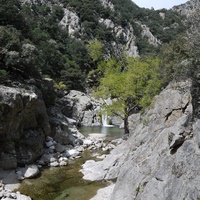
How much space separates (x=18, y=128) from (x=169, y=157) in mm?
15001

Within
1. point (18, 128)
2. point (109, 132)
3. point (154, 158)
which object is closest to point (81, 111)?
point (109, 132)

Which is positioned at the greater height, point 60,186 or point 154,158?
point 154,158

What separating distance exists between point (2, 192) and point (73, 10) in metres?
90.1

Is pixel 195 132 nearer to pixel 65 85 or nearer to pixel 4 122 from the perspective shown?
pixel 4 122

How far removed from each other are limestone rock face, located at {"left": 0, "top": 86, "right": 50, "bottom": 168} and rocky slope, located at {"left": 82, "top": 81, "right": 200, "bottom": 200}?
9964mm

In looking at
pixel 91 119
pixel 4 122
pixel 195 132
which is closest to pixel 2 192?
pixel 4 122

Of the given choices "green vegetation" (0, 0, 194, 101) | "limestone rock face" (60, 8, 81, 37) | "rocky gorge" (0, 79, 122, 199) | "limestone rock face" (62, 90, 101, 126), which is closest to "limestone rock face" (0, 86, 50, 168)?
"rocky gorge" (0, 79, 122, 199)

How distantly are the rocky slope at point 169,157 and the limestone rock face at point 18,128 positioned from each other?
9.96 meters

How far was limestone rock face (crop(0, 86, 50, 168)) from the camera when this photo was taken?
64.4ft

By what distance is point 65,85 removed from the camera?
60375 millimetres

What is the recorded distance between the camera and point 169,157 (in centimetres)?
1027

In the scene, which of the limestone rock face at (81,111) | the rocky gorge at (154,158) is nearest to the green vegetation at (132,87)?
the rocky gorge at (154,158)

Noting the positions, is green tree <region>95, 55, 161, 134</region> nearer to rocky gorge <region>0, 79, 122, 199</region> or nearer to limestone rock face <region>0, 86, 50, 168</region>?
rocky gorge <region>0, 79, 122, 199</region>

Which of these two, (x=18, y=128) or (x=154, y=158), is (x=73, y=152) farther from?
(x=154, y=158)
